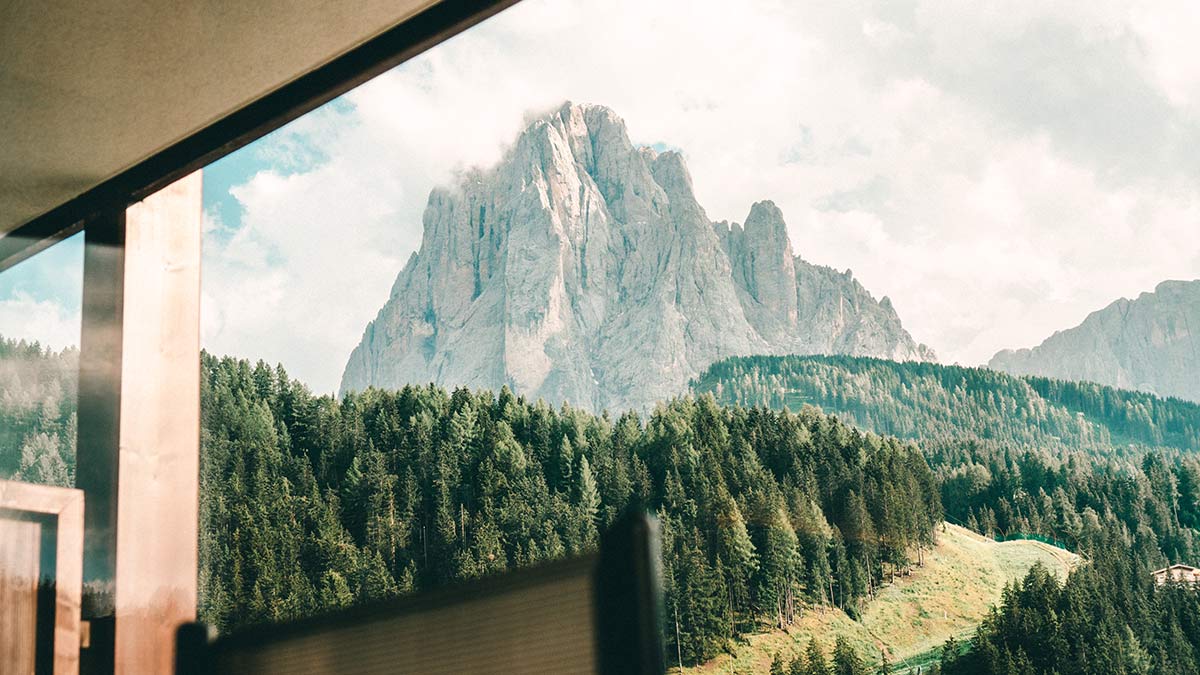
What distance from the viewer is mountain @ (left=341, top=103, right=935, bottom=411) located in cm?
2272

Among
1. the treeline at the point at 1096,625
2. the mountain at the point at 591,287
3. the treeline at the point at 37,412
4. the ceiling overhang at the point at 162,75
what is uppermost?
the mountain at the point at 591,287

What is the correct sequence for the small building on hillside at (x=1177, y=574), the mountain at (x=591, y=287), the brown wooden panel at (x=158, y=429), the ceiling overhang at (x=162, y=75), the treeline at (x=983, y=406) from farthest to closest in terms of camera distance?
1. the mountain at (x=591, y=287)
2. the treeline at (x=983, y=406)
3. the small building on hillside at (x=1177, y=574)
4. the brown wooden panel at (x=158, y=429)
5. the ceiling overhang at (x=162, y=75)

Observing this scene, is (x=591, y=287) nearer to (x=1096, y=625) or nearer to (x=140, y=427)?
(x=1096, y=625)

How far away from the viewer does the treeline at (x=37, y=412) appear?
4.17 ft

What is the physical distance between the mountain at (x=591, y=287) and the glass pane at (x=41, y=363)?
67.8ft

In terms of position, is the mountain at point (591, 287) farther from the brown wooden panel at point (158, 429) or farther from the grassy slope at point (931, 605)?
the brown wooden panel at point (158, 429)

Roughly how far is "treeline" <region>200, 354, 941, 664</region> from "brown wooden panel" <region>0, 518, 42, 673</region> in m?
11.0

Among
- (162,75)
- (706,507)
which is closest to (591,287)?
(706,507)

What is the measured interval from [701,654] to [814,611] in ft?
5.85

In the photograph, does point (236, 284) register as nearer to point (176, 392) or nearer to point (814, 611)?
point (814, 611)

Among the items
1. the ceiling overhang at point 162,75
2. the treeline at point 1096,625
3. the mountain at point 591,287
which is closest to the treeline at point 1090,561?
the treeline at point 1096,625

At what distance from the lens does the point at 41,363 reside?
1417 millimetres

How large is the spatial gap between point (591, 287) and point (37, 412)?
75.5 ft

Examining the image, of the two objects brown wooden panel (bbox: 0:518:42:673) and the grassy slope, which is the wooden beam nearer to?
brown wooden panel (bbox: 0:518:42:673)
